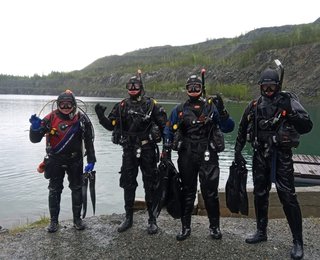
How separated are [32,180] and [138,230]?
1041 centimetres

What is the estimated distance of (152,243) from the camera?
489 cm

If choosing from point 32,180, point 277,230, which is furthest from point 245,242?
point 32,180

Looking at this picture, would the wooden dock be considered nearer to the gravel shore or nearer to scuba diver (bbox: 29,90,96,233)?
the gravel shore

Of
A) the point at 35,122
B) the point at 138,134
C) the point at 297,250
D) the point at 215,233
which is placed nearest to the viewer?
the point at 297,250

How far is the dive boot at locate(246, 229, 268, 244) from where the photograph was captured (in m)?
4.87

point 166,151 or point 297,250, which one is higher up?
point 166,151

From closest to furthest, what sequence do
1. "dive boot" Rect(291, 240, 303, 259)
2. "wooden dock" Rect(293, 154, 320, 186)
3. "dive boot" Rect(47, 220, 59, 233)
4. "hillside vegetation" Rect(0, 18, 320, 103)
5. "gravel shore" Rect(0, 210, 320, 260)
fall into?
"dive boot" Rect(291, 240, 303, 259)
"gravel shore" Rect(0, 210, 320, 260)
"dive boot" Rect(47, 220, 59, 233)
"wooden dock" Rect(293, 154, 320, 186)
"hillside vegetation" Rect(0, 18, 320, 103)

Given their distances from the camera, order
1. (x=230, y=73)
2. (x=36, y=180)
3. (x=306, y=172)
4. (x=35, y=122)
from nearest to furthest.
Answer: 1. (x=35, y=122)
2. (x=306, y=172)
3. (x=36, y=180)
4. (x=230, y=73)

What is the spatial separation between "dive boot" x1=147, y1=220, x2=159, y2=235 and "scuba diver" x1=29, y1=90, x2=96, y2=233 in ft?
3.37

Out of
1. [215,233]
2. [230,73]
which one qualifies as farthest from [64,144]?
[230,73]

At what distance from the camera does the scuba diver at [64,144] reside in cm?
528

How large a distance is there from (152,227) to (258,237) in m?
1.47

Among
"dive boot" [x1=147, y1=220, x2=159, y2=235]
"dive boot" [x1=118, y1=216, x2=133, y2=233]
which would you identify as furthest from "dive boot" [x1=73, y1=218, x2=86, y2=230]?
"dive boot" [x1=147, y1=220, x2=159, y2=235]

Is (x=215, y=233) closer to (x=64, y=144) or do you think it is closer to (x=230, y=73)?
(x=64, y=144)
